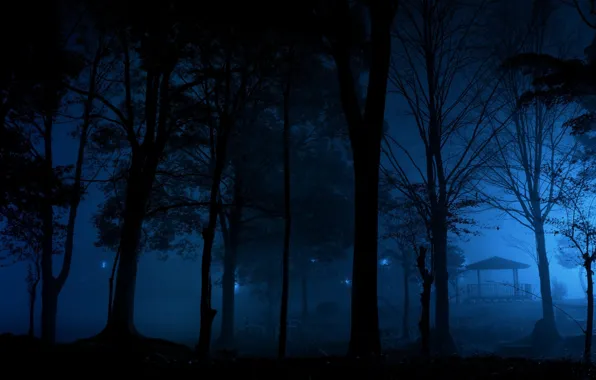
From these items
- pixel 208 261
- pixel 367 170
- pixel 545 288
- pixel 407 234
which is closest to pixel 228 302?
pixel 208 261

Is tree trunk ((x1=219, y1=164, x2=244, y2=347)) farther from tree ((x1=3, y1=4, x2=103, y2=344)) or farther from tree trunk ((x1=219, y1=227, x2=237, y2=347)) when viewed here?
tree ((x1=3, y1=4, x2=103, y2=344))

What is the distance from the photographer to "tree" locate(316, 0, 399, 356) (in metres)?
10.1

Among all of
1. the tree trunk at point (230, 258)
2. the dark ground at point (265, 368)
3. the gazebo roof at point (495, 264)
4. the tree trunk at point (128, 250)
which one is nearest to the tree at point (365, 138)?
the dark ground at point (265, 368)

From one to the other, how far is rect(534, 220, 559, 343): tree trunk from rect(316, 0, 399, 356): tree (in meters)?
15.1

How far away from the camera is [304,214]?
95.5 feet

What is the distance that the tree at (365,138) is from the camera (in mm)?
10078

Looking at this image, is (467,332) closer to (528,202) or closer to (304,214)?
(528,202)

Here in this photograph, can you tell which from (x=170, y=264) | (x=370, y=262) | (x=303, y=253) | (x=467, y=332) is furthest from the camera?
(x=170, y=264)

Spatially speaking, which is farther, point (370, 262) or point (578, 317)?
point (578, 317)

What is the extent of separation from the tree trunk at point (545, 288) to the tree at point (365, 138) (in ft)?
49.5

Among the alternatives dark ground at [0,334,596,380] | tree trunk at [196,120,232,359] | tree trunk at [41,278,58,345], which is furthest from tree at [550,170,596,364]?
tree trunk at [41,278,58,345]

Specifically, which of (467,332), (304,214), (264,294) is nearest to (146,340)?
(304,214)

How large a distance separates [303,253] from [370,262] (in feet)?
83.7

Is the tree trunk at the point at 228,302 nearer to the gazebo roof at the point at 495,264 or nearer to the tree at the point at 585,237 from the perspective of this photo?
the tree at the point at 585,237
